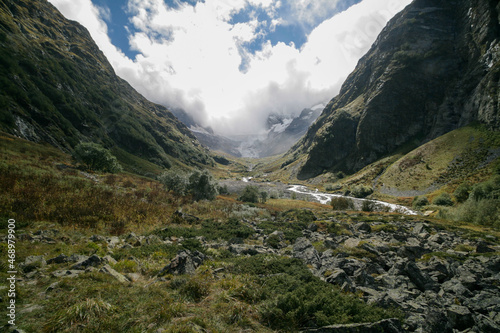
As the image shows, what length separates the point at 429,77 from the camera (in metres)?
160

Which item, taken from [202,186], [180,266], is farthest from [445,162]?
[180,266]

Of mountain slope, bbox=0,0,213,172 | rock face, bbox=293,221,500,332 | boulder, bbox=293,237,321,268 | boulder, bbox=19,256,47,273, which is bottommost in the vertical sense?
boulder, bbox=293,237,321,268

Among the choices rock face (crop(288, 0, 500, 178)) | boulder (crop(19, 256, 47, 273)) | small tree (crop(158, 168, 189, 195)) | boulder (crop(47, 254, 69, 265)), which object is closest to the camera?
boulder (crop(19, 256, 47, 273))

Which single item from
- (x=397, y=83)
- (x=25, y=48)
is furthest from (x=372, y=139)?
(x=25, y=48)

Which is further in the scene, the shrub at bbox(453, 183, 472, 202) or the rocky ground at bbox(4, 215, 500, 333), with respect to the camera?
the shrub at bbox(453, 183, 472, 202)

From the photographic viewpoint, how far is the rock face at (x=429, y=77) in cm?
12325

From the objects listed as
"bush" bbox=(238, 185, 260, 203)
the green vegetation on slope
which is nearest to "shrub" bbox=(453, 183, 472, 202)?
"bush" bbox=(238, 185, 260, 203)

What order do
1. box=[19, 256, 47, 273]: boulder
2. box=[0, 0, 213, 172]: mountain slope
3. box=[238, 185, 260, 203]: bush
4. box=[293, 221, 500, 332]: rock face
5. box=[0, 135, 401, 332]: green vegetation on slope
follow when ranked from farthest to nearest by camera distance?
box=[0, 0, 213, 172]: mountain slope, box=[238, 185, 260, 203]: bush, box=[19, 256, 47, 273]: boulder, box=[293, 221, 500, 332]: rock face, box=[0, 135, 401, 332]: green vegetation on slope

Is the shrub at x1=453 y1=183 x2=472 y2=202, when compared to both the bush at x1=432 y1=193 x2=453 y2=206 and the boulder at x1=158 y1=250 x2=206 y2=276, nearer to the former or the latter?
the bush at x1=432 y1=193 x2=453 y2=206

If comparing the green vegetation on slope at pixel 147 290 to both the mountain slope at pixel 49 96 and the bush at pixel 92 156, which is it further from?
the mountain slope at pixel 49 96

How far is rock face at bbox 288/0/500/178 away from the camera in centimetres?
12325

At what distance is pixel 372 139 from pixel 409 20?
387 ft

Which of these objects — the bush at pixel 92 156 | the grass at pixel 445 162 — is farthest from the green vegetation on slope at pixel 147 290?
the grass at pixel 445 162

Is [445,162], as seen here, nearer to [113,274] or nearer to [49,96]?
[113,274]
